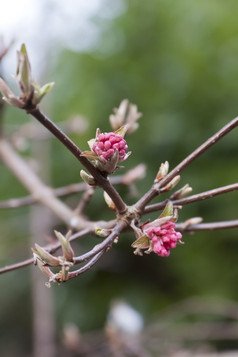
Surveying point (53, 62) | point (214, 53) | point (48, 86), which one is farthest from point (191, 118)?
point (48, 86)

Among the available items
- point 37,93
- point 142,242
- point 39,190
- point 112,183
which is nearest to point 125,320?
point 39,190

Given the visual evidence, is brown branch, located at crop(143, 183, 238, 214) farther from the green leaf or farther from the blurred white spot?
the blurred white spot

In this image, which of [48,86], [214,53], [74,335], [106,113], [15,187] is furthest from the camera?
[15,187]

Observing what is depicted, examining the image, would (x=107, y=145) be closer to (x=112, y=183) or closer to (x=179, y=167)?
(x=179, y=167)

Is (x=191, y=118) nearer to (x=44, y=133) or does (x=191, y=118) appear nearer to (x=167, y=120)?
(x=167, y=120)

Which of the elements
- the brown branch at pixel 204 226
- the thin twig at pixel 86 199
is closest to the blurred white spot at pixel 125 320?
the thin twig at pixel 86 199

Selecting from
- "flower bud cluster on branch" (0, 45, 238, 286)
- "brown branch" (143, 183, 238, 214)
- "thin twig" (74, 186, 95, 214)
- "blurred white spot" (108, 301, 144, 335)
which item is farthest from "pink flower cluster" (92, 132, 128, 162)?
"blurred white spot" (108, 301, 144, 335)
